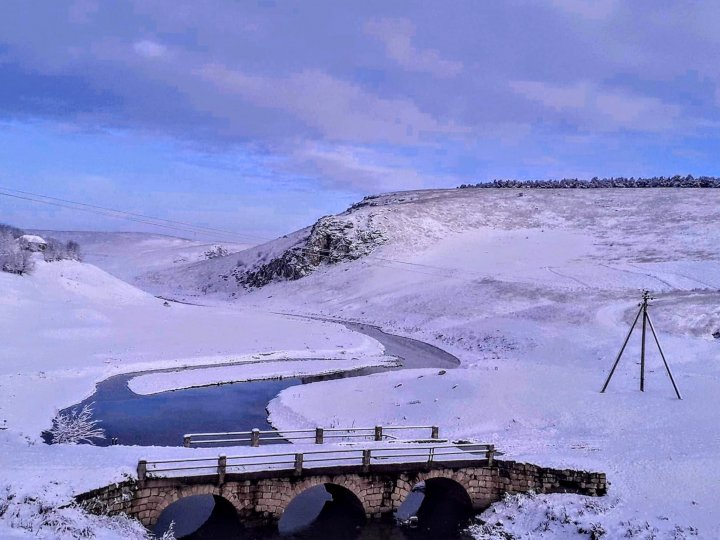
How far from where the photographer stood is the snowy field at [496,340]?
22219 millimetres

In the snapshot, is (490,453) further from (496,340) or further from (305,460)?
(496,340)

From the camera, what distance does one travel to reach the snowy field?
22.2 m

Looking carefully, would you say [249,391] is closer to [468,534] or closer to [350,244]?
[468,534]

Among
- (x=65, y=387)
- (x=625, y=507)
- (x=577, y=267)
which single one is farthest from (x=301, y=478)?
(x=577, y=267)

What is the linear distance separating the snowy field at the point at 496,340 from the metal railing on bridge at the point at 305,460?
1.40 metres

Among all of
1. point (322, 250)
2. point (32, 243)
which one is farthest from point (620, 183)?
point (32, 243)

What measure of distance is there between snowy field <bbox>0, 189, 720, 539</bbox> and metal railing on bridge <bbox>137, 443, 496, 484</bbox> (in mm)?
1402

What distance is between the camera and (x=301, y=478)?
2086 cm

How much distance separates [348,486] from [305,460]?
1699 millimetres

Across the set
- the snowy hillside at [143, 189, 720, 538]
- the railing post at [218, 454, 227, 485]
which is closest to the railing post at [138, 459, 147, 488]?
the railing post at [218, 454, 227, 485]

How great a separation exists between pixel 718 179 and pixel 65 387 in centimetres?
13541

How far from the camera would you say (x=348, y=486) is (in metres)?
21.4

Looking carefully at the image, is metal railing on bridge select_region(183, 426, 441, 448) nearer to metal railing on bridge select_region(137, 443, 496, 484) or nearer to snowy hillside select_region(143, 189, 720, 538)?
metal railing on bridge select_region(137, 443, 496, 484)

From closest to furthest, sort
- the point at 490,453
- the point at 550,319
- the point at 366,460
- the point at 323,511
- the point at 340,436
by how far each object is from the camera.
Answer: the point at 366,460, the point at 323,511, the point at 490,453, the point at 340,436, the point at 550,319
